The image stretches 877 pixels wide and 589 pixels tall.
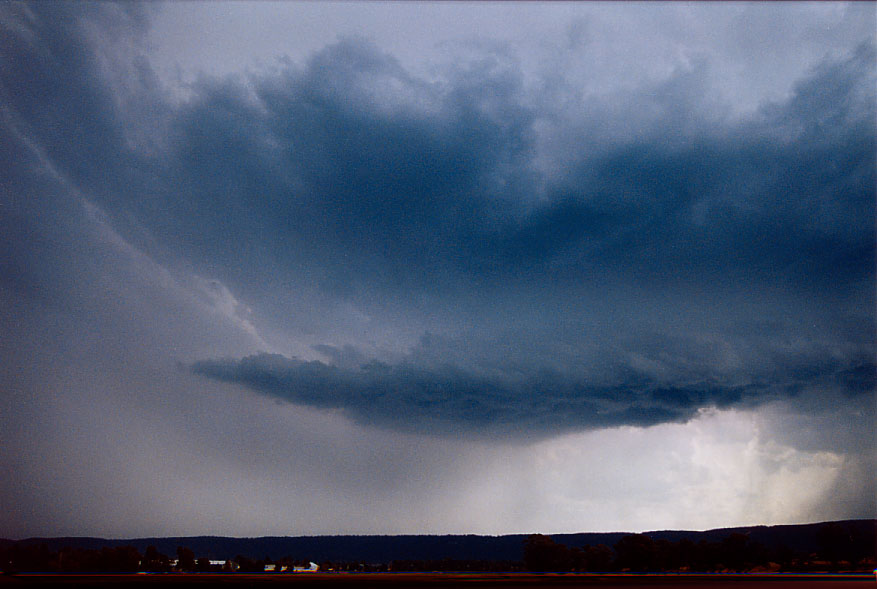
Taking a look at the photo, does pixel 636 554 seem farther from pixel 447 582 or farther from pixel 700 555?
pixel 447 582

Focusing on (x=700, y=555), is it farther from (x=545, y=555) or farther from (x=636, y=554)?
(x=545, y=555)

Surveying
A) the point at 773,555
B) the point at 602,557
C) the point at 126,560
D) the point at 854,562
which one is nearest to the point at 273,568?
the point at 126,560

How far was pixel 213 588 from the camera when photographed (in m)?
62.8

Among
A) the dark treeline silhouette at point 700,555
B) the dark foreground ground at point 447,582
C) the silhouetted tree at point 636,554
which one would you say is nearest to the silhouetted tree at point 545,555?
the dark treeline silhouette at point 700,555

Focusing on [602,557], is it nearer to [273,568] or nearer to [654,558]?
[654,558]

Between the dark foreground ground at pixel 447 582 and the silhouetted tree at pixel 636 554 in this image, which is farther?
the silhouetted tree at pixel 636 554

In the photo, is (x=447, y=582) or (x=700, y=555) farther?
(x=700, y=555)

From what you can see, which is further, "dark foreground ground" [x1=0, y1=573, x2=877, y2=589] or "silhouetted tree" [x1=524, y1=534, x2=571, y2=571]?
"silhouetted tree" [x1=524, y1=534, x2=571, y2=571]

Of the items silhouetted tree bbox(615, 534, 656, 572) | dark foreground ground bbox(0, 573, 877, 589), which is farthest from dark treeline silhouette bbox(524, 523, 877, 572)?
dark foreground ground bbox(0, 573, 877, 589)

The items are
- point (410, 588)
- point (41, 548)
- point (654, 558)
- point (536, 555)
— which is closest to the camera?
point (410, 588)

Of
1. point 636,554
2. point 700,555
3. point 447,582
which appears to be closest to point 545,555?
point 636,554

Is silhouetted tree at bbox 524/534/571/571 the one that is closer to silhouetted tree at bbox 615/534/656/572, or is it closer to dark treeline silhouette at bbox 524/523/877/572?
dark treeline silhouette at bbox 524/523/877/572

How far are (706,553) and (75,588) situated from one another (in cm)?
14563

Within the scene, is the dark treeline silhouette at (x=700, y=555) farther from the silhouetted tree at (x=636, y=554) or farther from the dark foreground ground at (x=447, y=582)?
the dark foreground ground at (x=447, y=582)
